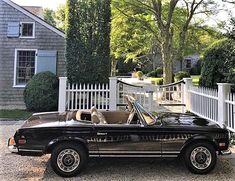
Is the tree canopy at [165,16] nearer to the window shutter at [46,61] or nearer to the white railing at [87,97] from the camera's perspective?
the window shutter at [46,61]

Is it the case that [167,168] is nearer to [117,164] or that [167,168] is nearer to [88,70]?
[117,164]

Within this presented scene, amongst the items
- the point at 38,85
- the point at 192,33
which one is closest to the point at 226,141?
the point at 38,85

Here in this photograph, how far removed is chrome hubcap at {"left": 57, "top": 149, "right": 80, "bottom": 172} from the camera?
4.52 metres

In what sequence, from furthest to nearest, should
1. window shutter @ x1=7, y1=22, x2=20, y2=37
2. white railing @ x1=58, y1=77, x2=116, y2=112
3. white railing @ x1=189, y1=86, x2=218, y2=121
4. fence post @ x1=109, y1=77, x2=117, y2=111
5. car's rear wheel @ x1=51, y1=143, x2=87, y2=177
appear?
window shutter @ x1=7, y1=22, x2=20, y2=37, fence post @ x1=109, y1=77, x2=117, y2=111, white railing @ x1=58, y1=77, x2=116, y2=112, white railing @ x1=189, y1=86, x2=218, y2=121, car's rear wheel @ x1=51, y1=143, x2=87, y2=177

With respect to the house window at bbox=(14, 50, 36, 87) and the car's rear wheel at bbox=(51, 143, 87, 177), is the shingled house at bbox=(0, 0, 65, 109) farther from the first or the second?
the car's rear wheel at bbox=(51, 143, 87, 177)

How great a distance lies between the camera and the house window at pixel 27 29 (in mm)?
14602

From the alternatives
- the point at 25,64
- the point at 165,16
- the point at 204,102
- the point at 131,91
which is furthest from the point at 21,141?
the point at 165,16

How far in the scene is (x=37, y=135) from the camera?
454 centimetres

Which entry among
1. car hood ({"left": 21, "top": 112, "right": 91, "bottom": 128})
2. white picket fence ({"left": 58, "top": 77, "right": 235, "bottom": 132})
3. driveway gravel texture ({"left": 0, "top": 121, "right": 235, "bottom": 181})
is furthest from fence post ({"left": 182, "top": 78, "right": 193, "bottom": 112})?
car hood ({"left": 21, "top": 112, "right": 91, "bottom": 128})

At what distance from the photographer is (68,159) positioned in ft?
14.9

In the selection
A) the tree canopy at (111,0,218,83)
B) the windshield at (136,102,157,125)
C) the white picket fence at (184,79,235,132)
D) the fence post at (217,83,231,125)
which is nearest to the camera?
the windshield at (136,102,157,125)

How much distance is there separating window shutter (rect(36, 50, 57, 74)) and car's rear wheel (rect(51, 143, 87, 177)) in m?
10.2

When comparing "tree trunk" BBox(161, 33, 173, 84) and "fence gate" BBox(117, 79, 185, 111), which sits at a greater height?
"tree trunk" BBox(161, 33, 173, 84)

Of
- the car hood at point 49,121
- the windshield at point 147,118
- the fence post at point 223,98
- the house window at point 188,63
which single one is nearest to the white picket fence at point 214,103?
the fence post at point 223,98
